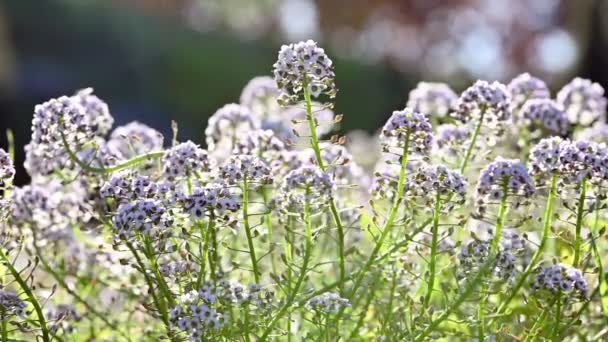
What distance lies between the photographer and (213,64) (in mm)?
19891

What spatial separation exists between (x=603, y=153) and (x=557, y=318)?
45 cm

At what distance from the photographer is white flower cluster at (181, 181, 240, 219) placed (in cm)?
245

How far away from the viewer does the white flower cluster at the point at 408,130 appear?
2625 mm

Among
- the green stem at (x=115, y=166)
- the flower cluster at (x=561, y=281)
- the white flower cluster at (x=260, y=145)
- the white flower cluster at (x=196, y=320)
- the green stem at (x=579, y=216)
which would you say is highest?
A: the white flower cluster at (x=260, y=145)

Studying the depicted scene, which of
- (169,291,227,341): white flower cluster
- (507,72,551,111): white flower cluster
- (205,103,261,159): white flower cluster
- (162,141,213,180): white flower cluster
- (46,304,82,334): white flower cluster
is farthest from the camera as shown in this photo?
(507,72,551,111): white flower cluster

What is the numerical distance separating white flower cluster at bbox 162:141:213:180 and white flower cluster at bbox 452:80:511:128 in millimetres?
941

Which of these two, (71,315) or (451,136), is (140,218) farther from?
(451,136)

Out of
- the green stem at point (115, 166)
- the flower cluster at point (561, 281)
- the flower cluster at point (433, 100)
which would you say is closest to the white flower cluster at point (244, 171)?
the green stem at point (115, 166)

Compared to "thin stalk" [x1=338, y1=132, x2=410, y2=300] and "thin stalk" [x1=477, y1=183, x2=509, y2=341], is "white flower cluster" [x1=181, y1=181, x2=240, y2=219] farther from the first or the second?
"thin stalk" [x1=477, y1=183, x2=509, y2=341]

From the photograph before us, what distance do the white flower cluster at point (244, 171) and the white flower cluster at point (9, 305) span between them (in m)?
0.62

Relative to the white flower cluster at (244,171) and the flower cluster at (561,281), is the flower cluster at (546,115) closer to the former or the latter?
the flower cluster at (561,281)

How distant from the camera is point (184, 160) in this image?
2.78 m

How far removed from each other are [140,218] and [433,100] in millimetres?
1931

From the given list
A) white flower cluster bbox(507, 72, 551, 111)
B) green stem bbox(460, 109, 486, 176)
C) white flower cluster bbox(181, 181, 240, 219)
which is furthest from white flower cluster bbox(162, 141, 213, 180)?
white flower cluster bbox(507, 72, 551, 111)
